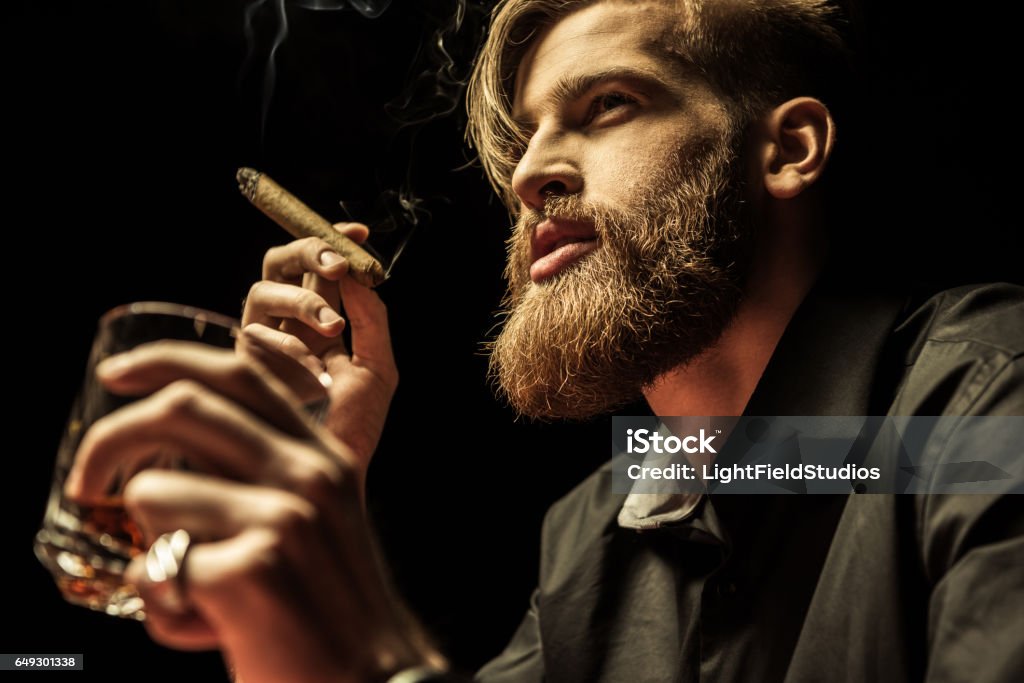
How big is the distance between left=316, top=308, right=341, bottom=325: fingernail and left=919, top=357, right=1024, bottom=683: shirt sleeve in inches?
43.0

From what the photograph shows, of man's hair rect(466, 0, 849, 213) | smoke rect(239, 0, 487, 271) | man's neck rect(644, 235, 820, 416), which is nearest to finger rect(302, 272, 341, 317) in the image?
smoke rect(239, 0, 487, 271)

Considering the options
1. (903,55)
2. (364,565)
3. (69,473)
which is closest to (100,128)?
(69,473)

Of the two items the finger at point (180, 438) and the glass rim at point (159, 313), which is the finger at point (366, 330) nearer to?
the glass rim at point (159, 313)

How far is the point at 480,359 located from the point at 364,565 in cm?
166

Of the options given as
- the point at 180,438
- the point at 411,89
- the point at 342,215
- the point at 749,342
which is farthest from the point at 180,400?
the point at 411,89

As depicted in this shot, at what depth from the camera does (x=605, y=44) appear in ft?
5.85

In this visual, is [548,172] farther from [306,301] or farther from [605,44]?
[306,301]

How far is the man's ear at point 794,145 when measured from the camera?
1728 millimetres

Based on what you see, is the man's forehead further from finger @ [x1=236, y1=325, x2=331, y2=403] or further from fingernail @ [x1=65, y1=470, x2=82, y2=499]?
fingernail @ [x1=65, y1=470, x2=82, y2=499]

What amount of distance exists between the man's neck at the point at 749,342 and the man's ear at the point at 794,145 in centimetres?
14

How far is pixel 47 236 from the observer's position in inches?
74.1

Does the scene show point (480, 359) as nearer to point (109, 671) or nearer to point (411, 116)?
point (411, 116)

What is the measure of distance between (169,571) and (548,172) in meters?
1.18

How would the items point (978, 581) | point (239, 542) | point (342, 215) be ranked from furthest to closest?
1. point (342, 215)
2. point (978, 581)
3. point (239, 542)
